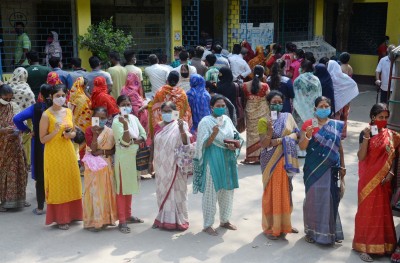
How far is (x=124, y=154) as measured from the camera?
203 inches

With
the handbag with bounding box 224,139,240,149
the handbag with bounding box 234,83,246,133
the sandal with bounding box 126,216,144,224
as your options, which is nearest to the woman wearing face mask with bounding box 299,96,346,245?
the handbag with bounding box 224,139,240,149

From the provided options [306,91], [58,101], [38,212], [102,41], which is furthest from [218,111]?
[102,41]

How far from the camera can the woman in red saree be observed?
4.52 meters

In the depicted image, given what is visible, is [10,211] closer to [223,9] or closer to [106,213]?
[106,213]

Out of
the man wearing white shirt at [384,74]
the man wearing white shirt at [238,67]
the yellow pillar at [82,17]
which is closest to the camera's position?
the man wearing white shirt at [384,74]

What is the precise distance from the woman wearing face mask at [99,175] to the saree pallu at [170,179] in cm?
48

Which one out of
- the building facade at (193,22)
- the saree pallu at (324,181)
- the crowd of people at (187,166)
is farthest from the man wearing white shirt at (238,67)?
the saree pallu at (324,181)

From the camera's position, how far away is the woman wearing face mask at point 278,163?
16.1ft

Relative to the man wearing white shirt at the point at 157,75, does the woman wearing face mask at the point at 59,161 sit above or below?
below

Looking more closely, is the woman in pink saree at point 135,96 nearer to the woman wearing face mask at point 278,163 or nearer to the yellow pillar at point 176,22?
the woman wearing face mask at point 278,163

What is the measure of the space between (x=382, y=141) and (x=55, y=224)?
345 cm

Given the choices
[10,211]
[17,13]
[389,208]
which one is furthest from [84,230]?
[17,13]

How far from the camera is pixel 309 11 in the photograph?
16.4 m

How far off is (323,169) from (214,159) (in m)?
1.06
